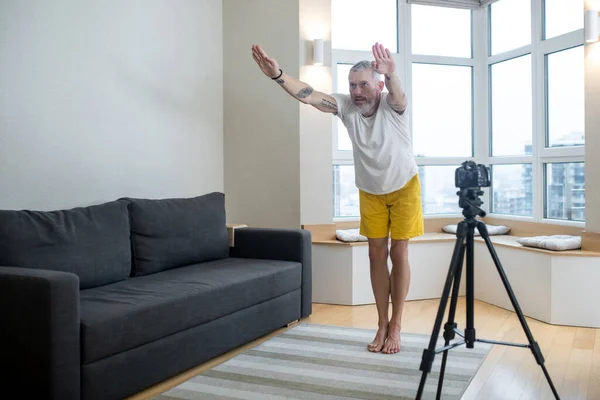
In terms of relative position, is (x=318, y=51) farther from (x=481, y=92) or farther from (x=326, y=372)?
(x=326, y=372)

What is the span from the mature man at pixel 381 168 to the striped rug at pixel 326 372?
0.19 meters

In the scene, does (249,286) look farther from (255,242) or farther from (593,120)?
(593,120)

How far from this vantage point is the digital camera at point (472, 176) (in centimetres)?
227

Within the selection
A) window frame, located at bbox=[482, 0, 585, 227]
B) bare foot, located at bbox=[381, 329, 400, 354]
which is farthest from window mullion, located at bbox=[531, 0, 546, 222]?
bare foot, located at bbox=[381, 329, 400, 354]

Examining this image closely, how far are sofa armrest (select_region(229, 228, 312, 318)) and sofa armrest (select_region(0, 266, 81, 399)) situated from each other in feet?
5.97

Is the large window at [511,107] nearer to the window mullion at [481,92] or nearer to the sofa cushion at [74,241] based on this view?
the window mullion at [481,92]

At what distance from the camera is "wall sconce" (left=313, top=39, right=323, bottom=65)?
4.52m

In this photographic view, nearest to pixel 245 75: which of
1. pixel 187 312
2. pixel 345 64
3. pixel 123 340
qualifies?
pixel 345 64

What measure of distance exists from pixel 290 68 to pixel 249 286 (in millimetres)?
2051

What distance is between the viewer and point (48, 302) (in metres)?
2.09

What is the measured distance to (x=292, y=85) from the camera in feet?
10.5

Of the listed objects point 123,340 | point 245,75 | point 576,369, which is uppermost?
point 245,75

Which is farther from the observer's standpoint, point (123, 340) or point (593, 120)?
point (593, 120)

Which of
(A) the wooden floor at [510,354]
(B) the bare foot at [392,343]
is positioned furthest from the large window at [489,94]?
(B) the bare foot at [392,343]
